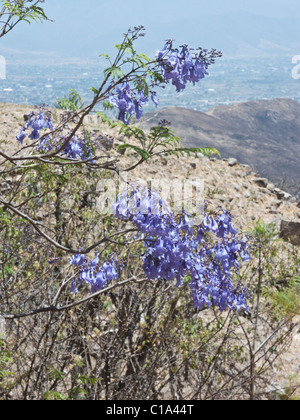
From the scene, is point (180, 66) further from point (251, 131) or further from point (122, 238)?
point (251, 131)

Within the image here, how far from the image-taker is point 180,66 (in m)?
2.61

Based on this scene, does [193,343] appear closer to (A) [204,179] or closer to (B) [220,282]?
(B) [220,282]

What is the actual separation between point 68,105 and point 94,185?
269 cm

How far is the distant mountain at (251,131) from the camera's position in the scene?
124 metres

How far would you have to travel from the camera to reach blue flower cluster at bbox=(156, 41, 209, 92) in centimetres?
258

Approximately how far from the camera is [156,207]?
256cm

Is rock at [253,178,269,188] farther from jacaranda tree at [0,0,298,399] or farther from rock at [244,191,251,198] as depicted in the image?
jacaranda tree at [0,0,298,399]

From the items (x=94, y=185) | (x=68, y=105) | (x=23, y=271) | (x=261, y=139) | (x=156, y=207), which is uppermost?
(x=261, y=139)

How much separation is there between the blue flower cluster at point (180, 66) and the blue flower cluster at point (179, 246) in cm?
74

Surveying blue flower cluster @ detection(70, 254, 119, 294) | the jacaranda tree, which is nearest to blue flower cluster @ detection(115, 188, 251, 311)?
the jacaranda tree

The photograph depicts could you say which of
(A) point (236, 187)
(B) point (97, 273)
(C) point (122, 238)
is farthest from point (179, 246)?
(A) point (236, 187)

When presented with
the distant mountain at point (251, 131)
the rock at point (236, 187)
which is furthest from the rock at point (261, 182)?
the distant mountain at point (251, 131)

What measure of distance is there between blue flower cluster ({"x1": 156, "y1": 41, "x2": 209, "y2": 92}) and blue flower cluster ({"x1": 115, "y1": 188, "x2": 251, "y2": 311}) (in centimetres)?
74
